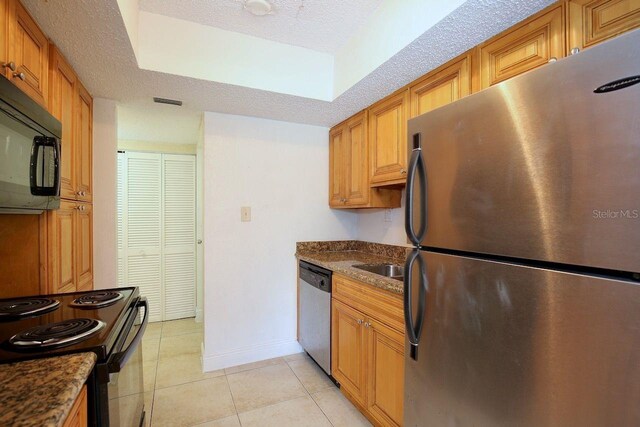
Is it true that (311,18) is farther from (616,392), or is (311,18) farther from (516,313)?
(616,392)

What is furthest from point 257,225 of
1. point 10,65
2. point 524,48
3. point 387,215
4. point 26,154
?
point 524,48

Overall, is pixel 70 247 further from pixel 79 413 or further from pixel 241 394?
pixel 241 394

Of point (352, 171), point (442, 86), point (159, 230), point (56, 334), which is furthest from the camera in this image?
point (159, 230)

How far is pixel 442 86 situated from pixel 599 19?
72cm

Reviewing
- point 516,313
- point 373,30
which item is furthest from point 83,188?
point 516,313

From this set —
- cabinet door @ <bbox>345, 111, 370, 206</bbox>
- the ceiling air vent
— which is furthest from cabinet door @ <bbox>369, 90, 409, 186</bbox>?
the ceiling air vent

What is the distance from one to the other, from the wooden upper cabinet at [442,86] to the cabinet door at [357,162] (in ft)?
1.86

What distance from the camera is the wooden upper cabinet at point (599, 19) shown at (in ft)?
3.18

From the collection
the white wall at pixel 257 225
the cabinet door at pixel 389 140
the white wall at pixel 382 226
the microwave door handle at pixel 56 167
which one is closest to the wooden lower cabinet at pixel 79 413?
the microwave door handle at pixel 56 167

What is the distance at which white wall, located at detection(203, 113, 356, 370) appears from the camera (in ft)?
8.44

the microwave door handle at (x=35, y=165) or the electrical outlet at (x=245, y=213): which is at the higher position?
the microwave door handle at (x=35, y=165)

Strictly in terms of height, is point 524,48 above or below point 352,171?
above

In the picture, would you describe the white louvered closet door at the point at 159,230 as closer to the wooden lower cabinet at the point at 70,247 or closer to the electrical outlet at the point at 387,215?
the wooden lower cabinet at the point at 70,247

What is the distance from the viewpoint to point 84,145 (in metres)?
2.06
